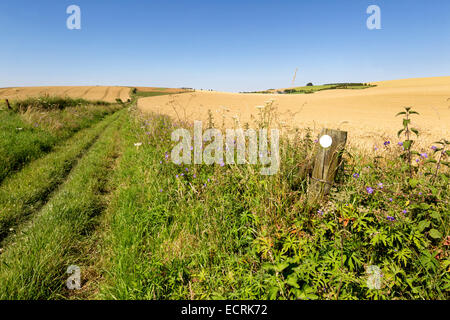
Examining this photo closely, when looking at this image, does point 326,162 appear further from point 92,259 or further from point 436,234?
point 92,259

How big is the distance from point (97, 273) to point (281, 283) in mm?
2083

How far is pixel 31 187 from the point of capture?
411 cm

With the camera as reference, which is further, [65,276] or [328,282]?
[65,276]

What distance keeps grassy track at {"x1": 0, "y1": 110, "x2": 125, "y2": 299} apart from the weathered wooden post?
9.55ft

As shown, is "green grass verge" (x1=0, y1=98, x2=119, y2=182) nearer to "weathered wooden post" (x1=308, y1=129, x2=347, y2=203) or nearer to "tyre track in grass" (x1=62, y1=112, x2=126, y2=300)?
"tyre track in grass" (x1=62, y1=112, x2=126, y2=300)

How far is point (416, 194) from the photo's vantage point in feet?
7.02

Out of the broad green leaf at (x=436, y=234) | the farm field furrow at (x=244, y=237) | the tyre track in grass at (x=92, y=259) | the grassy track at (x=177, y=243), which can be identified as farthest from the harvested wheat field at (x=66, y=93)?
the broad green leaf at (x=436, y=234)

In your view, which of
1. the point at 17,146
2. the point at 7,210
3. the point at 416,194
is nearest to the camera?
the point at 416,194

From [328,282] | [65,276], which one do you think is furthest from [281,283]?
[65,276]

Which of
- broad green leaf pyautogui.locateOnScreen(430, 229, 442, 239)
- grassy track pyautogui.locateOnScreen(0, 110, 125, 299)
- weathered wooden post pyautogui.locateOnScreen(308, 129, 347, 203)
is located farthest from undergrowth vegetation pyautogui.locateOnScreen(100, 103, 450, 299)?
grassy track pyautogui.locateOnScreen(0, 110, 125, 299)

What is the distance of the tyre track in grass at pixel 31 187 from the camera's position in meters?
3.20

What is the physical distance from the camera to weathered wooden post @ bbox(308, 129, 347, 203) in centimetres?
244

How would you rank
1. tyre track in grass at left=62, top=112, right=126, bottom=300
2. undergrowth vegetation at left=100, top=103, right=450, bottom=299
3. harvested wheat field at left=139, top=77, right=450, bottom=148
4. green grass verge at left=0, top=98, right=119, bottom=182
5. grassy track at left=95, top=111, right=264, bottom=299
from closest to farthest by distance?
undergrowth vegetation at left=100, top=103, right=450, bottom=299
grassy track at left=95, top=111, right=264, bottom=299
tyre track in grass at left=62, top=112, right=126, bottom=300
green grass verge at left=0, top=98, right=119, bottom=182
harvested wheat field at left=139, top=77, right=450, bottom=148
